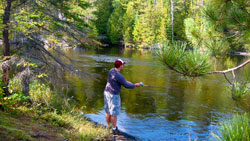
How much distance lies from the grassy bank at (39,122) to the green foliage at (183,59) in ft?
8.43

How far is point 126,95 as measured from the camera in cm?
1171

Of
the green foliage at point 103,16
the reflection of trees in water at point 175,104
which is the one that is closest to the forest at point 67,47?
the reflection of trees in water at point 175,104

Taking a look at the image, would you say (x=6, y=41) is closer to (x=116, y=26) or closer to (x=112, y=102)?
(x=112, y=102)

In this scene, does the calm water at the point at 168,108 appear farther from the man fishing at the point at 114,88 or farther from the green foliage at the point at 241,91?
the man fishing at the point at 114,88

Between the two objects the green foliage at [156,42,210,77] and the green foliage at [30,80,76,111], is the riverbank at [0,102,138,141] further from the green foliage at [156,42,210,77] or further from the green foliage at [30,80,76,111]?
the green foliage at [156,42,210,77]

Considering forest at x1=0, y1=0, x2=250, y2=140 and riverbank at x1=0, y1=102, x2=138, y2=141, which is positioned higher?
forest at x1=0, y1=0, x2=250, y2=140

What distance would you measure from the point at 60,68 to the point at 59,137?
2.62m

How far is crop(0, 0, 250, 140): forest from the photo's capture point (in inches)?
127

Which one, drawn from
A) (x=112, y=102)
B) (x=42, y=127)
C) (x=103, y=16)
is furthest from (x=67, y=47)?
(x=103, y=16)

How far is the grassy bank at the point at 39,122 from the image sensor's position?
4262 millimetres

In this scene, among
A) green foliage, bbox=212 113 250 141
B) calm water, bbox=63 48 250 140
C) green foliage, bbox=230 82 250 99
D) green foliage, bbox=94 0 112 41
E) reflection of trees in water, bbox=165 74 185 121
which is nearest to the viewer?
green foliage, bbox=212 113 250 141

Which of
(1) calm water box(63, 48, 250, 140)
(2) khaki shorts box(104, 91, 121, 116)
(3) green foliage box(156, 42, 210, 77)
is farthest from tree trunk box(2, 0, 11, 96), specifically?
(3) green foliage box(156, 42, 210, 77)

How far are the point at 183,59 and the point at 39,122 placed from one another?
3657 millimetres

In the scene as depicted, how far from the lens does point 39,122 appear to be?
5.37 m
